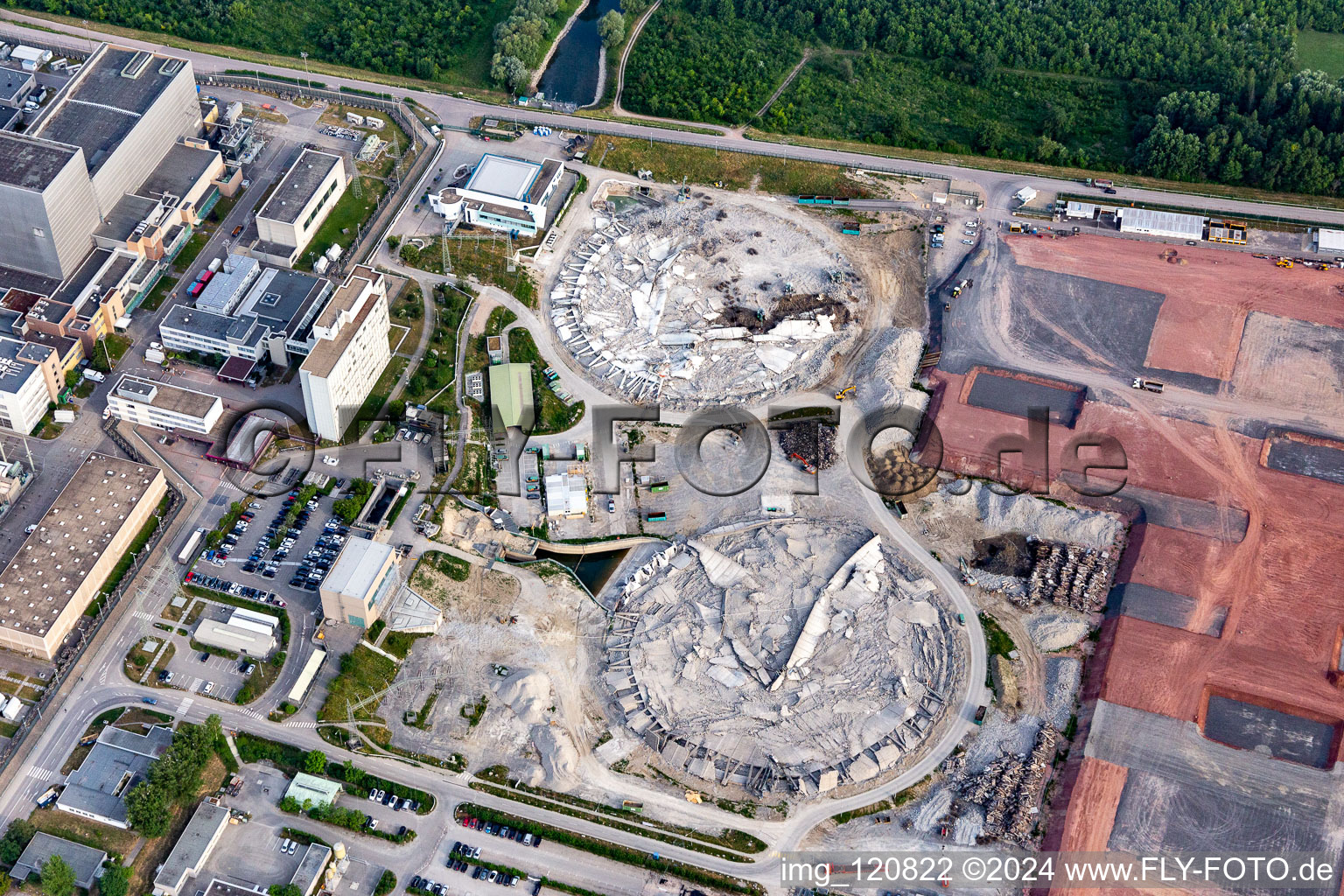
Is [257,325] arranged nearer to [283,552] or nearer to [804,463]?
[283,552]

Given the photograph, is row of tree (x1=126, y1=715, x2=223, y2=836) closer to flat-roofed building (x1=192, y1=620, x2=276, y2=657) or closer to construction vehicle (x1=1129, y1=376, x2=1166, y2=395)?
flat-roofed building (x1=192, y1=620, x2=276, y2=657)

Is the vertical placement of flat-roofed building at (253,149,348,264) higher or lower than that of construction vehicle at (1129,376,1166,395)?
lower

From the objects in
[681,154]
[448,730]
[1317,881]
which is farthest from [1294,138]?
[448,730]

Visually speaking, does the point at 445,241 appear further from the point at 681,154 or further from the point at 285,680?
the point at 285,680

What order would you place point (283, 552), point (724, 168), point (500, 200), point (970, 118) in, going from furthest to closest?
point (970, 118) → point (724, 168) → point (500, 200) → point (283, 552)

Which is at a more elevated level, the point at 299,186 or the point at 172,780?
the point at 299,186

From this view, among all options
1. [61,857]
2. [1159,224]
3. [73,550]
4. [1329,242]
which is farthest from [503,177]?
[1329,242]

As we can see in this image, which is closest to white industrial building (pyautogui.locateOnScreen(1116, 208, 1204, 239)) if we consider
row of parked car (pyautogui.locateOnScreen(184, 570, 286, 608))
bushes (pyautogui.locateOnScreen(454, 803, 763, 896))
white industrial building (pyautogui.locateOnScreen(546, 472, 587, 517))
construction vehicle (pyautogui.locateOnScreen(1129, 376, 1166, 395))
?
construction vehicle (pyautogui.locateOnScreen(1129, 376, 1166, 395))
